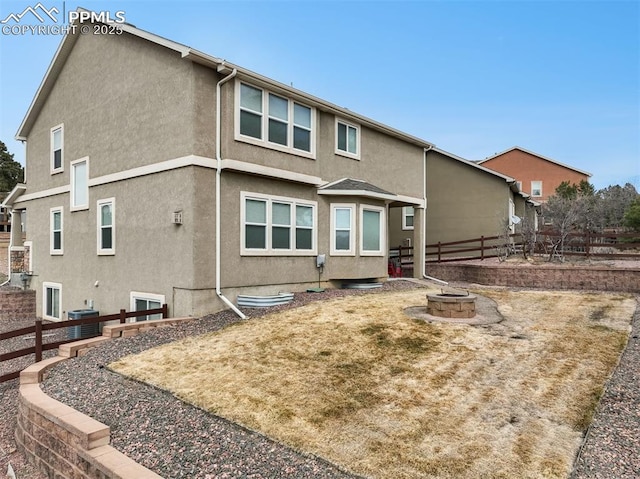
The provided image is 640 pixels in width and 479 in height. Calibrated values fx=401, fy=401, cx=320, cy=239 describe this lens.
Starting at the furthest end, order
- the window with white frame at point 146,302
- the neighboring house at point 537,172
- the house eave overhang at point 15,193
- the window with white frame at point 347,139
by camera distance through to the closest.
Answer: the neighboring house at point 537,172 < the house eave overhang at point 15,193 < the window with white frame at point 347,139 < the window with white frame at point 146,302

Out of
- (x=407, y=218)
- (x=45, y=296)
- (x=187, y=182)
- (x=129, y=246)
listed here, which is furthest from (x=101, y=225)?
(x=407, y=218)

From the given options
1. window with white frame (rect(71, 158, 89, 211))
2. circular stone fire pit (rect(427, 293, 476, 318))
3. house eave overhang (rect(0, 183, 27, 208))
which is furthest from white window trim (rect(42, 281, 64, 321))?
circular stone fire pit (rect(427, 293, 476, 318))

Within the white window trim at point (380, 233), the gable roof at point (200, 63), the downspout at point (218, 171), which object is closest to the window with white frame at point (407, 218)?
the gable roof at point (200, 63)

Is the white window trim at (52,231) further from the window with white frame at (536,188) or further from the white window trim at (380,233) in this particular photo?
the window with white frame at (536,188)

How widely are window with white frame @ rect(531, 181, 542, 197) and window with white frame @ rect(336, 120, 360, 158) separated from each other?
32.9m

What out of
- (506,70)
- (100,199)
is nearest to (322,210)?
(100,199)

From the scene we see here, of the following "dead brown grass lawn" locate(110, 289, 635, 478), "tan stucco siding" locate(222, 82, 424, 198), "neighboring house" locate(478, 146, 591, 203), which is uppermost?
"neighboring house" locate(478, 146, 591, 203)

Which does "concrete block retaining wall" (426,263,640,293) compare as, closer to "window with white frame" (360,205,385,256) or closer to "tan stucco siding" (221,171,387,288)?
"tan stucco siding" (221,171,387,288)

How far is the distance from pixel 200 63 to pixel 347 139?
5720mm

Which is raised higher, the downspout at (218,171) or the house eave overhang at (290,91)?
the house eave overhang at (290,91)

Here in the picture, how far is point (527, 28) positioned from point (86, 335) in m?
17.2

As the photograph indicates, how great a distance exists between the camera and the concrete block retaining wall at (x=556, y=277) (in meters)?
12.7

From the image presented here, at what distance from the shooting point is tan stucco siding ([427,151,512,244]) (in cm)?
2111

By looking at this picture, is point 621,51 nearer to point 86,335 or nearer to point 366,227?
point 366,227
